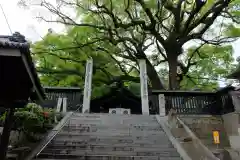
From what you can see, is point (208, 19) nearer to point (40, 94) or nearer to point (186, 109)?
point (186, 109)

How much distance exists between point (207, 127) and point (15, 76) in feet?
30.8

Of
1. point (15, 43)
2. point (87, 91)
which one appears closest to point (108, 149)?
point (15, 43)

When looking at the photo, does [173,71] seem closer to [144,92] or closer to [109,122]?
[144,92]

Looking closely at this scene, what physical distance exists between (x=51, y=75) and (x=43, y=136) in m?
11.7

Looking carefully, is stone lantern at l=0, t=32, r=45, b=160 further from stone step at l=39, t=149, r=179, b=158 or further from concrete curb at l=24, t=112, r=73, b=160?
stone step at l=39, t=149, r=179, b=158

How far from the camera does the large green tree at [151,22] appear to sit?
16609mm

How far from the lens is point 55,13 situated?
671 inches

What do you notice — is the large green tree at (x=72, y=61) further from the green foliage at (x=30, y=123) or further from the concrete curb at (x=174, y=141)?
the green foliage at (x=30, y=123)

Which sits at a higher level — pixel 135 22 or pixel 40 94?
pixel 135 22

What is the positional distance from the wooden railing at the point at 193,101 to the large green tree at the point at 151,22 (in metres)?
2.33

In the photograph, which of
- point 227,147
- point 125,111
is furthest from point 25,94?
point 125,111

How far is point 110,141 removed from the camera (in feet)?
27.5

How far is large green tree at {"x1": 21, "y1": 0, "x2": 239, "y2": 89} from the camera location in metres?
16.6

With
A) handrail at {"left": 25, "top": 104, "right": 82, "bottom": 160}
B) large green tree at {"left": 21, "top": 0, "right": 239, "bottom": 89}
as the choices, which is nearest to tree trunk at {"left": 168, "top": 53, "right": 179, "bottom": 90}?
large green tree at {"left": 21, "top": 0, "right": 239, "bottom": 89}
